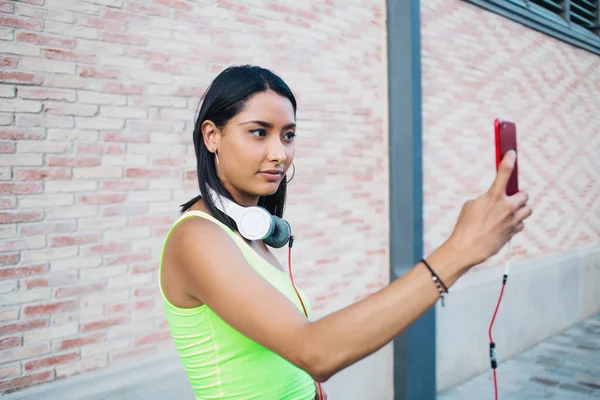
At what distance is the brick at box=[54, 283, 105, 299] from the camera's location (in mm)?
2888

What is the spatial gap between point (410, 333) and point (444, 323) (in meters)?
0.82

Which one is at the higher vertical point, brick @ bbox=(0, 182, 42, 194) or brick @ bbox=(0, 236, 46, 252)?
brick @ bbox=(0, 182, 42, 194)

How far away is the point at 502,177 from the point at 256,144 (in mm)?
730

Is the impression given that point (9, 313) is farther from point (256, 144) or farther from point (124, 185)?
point (256, 144)

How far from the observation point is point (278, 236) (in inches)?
69.2

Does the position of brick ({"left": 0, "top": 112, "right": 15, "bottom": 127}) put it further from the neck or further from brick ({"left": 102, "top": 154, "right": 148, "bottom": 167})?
the neck

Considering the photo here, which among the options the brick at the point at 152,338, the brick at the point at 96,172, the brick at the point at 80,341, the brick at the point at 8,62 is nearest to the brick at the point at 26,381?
the brick at the point at 80,341

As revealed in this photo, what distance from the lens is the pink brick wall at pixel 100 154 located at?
275 centimetres

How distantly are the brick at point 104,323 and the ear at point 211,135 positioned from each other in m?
1.82

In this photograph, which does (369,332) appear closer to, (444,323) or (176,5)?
(176,5)

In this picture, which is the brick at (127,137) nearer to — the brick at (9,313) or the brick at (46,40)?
the brick at (46,40)

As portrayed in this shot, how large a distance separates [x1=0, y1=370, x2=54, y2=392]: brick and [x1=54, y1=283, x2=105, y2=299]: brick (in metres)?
0.41

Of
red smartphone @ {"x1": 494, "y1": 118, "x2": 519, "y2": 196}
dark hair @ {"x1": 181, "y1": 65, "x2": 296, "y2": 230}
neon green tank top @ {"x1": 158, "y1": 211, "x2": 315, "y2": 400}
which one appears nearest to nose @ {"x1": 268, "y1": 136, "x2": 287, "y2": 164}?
dark hair @ {"x1": 181, "y1": 65, "x2": 296, "y2": 230}

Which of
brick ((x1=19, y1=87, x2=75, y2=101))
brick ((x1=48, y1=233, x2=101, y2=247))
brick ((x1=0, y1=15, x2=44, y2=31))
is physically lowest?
brick ((x1=48, y1=233, x2=101, y2=247))
